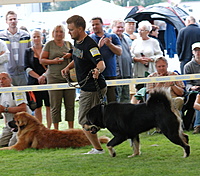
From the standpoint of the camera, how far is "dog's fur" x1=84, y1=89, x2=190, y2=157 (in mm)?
4949

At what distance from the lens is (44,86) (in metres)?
7.05

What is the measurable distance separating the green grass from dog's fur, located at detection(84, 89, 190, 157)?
0.23 metres

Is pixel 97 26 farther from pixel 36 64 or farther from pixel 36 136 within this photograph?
pixel 36 136

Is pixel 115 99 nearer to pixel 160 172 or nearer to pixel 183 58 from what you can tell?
pixel 183 58

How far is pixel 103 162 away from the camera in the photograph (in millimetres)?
5070

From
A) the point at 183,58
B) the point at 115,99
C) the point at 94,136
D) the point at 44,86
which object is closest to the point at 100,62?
the point at 94,136

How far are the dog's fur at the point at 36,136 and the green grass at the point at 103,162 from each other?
0.11 meters

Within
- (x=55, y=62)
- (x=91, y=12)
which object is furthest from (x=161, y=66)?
(x=91, y=12)

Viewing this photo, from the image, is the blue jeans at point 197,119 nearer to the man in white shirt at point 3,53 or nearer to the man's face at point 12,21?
the man in white shirt at point 3,53

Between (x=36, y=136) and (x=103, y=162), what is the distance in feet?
5.05

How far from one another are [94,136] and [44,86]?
1810 mm

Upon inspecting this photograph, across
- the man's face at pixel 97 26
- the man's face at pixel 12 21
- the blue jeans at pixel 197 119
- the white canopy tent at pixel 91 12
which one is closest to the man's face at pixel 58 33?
the man's face at pixel 97 26

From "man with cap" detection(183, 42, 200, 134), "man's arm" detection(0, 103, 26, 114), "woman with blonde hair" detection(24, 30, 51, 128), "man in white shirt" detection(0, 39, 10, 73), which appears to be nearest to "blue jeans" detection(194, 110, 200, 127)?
"man with cap" detection(183, 42, 200, 134)

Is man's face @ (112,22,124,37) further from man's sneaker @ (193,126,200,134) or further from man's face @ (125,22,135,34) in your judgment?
man's sneaker @ (193,126,200,134)
